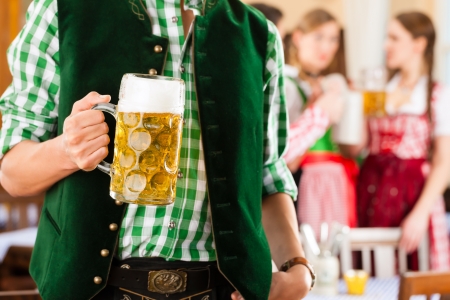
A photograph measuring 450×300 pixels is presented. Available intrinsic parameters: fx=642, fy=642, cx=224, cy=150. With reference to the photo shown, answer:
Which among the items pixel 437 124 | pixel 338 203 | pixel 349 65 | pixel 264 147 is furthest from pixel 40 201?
pixel 349 65

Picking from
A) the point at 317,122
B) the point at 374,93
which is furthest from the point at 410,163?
the point at 317,122

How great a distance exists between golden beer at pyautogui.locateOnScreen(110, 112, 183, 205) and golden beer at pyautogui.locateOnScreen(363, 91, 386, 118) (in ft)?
8.06

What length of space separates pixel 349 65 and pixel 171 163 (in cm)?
493

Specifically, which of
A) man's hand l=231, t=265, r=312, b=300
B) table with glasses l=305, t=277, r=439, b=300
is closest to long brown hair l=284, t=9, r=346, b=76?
table with glasses l=305, t=277, r=439, b=300

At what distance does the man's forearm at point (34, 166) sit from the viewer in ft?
3.00

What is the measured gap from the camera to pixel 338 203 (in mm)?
3152

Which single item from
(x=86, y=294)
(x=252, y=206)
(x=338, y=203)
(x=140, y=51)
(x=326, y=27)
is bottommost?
(x=338, y=203)

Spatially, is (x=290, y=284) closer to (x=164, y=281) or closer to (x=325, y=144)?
(x=164, y=281)

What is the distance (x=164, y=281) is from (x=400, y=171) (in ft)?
8.25

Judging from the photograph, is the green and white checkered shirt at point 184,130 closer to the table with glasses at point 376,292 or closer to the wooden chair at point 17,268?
the table with glasses at point 376,292

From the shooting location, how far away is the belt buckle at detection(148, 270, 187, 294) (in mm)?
972

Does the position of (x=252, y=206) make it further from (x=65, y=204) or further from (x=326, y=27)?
(x=326, y=27)

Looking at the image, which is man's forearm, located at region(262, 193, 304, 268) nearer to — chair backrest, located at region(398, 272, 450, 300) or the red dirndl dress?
chair backrest, located at region(398, 272, 450, 300)

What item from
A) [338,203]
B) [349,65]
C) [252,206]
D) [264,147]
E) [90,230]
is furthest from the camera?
[349,65]
